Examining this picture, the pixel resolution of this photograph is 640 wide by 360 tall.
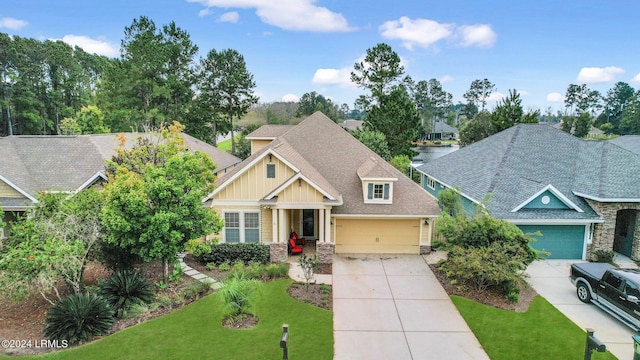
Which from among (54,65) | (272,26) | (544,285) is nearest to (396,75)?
(272,26)

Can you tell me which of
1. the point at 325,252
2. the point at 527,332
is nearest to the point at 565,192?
the point at 527,332

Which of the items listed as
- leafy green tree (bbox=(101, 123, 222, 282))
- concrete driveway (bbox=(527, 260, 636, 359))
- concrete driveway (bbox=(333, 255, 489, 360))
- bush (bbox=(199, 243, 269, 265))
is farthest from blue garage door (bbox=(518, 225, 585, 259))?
leafy green tree (bbox=(101, 123, 222, 282))

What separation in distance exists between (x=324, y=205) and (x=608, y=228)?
12976 mm

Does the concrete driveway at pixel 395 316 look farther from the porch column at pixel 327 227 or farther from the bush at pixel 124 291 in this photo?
the bush at pixel 124 291

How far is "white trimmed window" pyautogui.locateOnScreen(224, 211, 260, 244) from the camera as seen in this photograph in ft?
56.7

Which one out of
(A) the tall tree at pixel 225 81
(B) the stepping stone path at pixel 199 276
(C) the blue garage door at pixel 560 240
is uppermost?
(A) the tall tree at pixel 225 81

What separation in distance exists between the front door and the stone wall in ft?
43.5

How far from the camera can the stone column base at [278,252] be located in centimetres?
1683

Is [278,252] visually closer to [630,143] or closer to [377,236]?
[377,236]

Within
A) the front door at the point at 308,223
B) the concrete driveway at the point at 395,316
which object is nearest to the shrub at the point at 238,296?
the concrete driveway at the point at 395,316

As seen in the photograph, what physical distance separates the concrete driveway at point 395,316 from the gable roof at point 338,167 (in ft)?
8.56

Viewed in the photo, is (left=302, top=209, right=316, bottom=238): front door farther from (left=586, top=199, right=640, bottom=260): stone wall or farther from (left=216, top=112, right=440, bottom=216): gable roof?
(left=586, top=199, right=640, bottom=260): stone wall

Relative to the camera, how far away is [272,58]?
38.5 m

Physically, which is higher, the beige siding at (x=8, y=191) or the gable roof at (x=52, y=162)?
A: the gable roof at (x=52, y=162)
